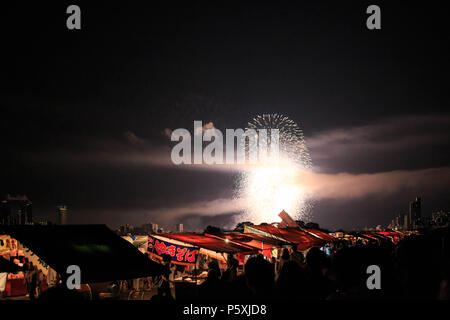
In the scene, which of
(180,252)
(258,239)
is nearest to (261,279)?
(180,252)

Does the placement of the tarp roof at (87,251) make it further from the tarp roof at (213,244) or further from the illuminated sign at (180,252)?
the tarp roof at (213,244)

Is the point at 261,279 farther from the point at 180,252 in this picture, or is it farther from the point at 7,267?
the point at 180,252

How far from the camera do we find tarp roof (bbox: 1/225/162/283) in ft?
22.3

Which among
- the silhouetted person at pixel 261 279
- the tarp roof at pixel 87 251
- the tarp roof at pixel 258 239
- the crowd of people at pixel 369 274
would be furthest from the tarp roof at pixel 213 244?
the silhouetted person at pixel 261 279

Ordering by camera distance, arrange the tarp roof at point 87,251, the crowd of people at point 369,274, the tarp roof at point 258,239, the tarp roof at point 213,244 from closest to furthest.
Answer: the crowd of people at point 369,274 < the tarp roof at point 87,251 < the tarp roof at point 213,244 < the tarp roof at point 258,239

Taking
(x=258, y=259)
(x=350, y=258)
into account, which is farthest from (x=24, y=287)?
(x=350, y=258)

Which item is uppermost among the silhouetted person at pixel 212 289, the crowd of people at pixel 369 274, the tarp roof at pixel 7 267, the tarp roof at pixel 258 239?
the crowd of people at pixel 369 274

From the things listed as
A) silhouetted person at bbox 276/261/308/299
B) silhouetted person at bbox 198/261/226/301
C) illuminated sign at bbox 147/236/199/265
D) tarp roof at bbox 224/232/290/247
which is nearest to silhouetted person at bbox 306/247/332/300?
silhouetted person at bbox 276/261/308/299

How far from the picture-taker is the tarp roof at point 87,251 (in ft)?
22.3

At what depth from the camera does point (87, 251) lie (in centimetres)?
732

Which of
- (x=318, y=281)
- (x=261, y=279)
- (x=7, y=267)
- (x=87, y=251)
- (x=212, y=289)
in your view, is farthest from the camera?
(x=7, y=267)

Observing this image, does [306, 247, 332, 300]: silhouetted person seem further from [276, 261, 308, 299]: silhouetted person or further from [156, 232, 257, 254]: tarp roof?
[156, 232, 257, 254]: tarp roof

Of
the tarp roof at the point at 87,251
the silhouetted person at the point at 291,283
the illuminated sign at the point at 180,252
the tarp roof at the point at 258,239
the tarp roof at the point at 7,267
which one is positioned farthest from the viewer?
the tarp roof at the point at 258,239

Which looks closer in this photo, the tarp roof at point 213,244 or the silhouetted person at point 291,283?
the silhouetted person at point 291,283
